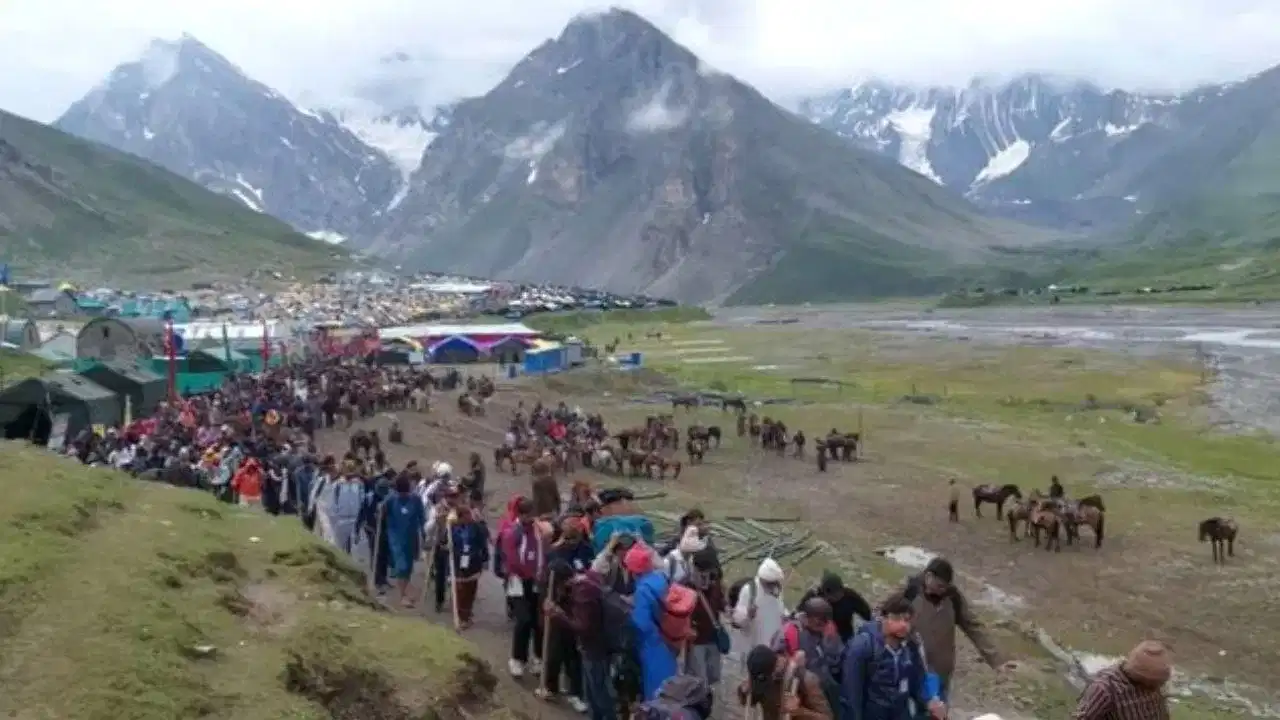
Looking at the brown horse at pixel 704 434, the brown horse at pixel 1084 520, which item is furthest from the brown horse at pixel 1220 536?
the brown horse at pixel 704 434

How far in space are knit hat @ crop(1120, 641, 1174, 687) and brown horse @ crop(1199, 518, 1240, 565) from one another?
2336cm

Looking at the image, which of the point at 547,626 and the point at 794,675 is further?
the point at 547,626

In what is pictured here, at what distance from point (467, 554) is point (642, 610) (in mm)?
5458

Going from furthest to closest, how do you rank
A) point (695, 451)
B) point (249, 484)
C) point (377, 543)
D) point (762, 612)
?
1. point (695, 451)
2. point (249, 484)
3. point (377, 543)
4. point (762, 612)

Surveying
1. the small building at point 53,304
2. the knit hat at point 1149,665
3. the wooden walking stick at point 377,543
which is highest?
the small building at point 53,304

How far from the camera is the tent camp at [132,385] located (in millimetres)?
47281

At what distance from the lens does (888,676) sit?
10188 millimetres

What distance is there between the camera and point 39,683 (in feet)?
33.3

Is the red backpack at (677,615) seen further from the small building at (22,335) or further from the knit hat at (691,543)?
the small building at (22,335)

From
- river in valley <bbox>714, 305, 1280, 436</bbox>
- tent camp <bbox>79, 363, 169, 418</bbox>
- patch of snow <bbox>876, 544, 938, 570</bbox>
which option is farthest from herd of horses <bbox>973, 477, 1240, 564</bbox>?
tent camp <bbox>79, 363, 169, 418</bbox>

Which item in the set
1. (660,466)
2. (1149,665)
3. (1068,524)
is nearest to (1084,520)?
(1068,524)

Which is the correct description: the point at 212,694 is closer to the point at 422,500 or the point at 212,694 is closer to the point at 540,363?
the point at 422,500

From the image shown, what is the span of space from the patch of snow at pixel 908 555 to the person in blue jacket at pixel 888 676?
18906mm

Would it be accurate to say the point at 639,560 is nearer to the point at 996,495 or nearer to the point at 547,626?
the point at 547,626
